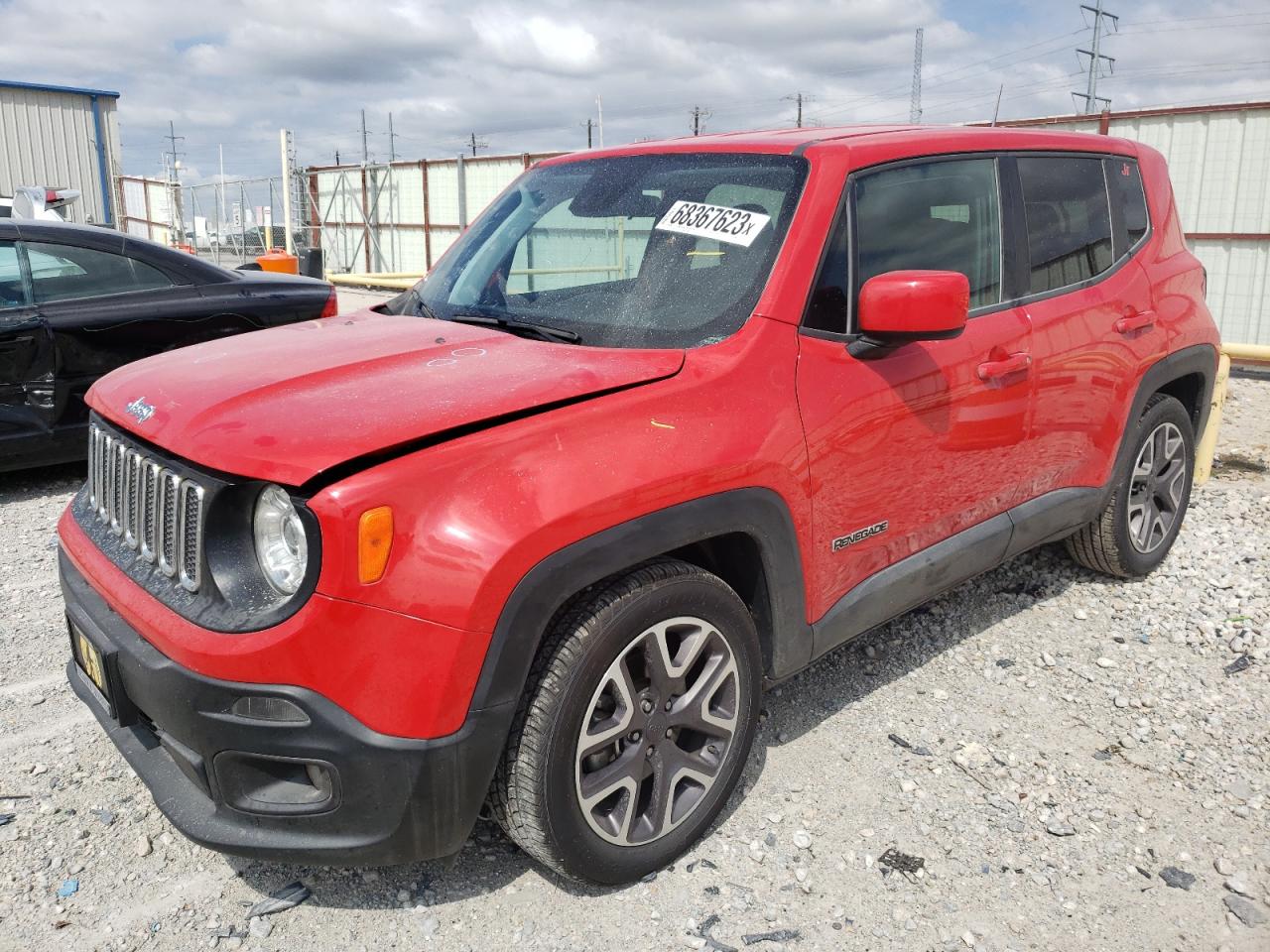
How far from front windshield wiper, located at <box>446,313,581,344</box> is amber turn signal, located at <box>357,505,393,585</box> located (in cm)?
94

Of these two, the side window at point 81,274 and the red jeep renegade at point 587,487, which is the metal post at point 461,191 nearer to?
the side window at point 81,274

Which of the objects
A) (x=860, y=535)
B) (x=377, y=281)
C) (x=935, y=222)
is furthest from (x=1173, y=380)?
(x=377, y=281)

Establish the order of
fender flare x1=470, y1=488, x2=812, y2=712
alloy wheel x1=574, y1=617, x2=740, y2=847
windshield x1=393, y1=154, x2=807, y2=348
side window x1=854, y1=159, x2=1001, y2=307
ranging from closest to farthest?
fender flare x1=470, y1=488, x2=812, y2=712 < alloy wheel x1=574, y1=617, x2=740, y2=847 < windshield x1=393, y1=154, x2=807, y2=348 < side window x1=854, y1=159, x2=1001, y2=307

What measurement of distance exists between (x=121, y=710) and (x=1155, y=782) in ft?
9.47

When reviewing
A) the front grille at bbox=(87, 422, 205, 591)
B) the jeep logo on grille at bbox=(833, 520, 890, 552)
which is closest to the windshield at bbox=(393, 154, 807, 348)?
the jeep logo on grille at bbox=(833, 520, 890, 552)

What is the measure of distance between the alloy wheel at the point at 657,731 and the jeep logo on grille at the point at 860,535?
477 mm

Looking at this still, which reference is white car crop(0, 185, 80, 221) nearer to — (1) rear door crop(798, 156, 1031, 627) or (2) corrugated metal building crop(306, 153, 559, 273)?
(2) corrugated metal building crop(306, 153, 559, 273)

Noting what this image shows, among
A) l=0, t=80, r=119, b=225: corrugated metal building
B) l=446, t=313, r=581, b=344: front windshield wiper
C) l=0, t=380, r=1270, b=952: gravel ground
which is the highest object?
l=0, t=80, r=119, b=225: corrugated metal building

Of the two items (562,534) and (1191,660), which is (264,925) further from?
(1191,660)

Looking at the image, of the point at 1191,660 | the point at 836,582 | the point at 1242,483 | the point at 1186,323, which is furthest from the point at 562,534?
the point at 1242,483

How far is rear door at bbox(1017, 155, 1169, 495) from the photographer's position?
355 cm

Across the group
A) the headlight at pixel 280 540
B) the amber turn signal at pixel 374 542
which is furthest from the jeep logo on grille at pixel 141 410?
the amber turn signal at pixel 374 542

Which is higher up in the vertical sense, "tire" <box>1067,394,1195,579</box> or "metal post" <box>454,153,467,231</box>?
"metal post" <box>454,153,467,231</box>

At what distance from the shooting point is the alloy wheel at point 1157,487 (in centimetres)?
429
